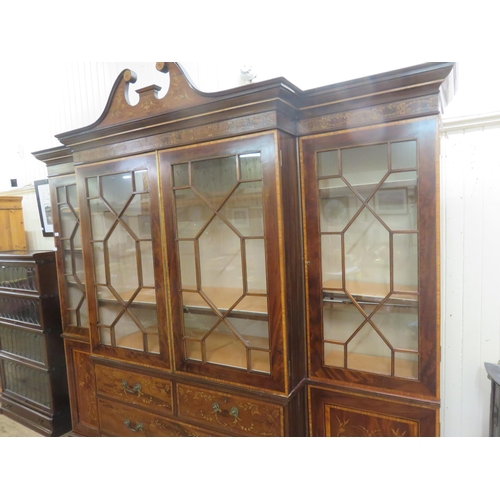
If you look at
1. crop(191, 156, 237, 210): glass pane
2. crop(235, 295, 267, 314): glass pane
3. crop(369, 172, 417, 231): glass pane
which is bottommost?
crop(235, 295, 267, 314): glass pane

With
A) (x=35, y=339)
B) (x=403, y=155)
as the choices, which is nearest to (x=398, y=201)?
(x=403, y=155)

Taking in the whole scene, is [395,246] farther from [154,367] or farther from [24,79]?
[24,79]

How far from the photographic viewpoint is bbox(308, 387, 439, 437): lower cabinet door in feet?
4.12

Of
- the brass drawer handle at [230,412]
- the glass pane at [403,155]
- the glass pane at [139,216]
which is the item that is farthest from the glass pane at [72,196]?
the glass pane at [403,155]

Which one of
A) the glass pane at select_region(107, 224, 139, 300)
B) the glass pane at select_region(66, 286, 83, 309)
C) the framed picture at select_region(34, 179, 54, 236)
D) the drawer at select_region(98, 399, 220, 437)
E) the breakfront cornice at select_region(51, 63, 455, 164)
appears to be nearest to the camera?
the breakfront cornice at select_region(51, 63, 455, 164)

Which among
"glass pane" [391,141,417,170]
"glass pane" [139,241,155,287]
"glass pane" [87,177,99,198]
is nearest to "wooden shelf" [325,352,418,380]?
"glass pane" [391,141,417,170]

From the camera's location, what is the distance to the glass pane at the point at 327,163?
4.33ft

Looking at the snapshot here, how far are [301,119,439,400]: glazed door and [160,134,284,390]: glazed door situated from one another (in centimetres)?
17

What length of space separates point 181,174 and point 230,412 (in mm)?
998

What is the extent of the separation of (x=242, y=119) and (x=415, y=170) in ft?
2.07

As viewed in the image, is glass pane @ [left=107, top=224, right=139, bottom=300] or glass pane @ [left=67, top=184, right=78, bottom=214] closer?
glass pane @ [left=107, top=224, right=139, bottom=300]

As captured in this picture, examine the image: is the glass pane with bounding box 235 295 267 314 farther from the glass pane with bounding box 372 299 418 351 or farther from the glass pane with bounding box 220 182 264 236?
the glass pane with bounding box 372 299 418 351

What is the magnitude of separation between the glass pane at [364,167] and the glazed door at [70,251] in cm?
150

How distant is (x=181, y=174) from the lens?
146cm
